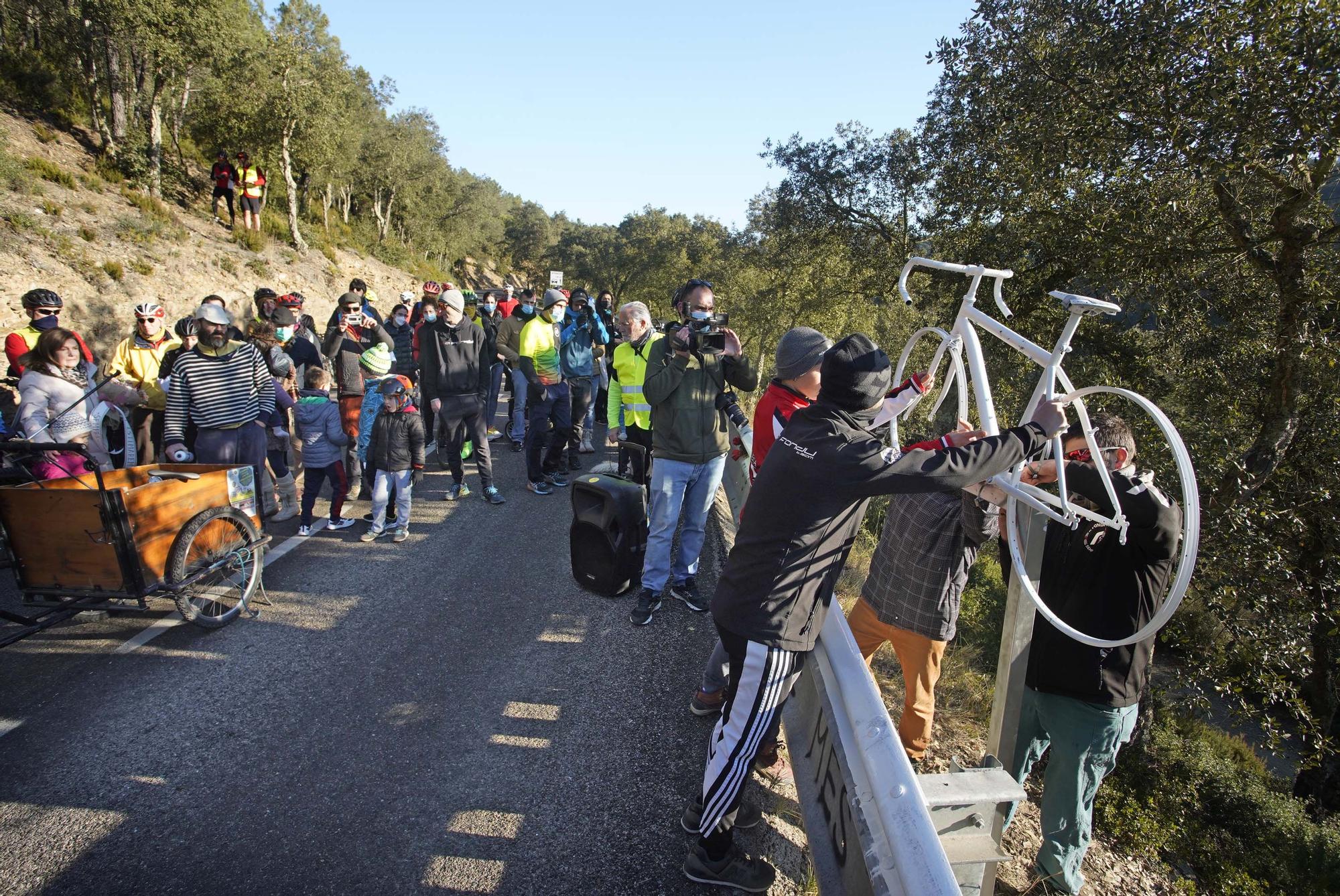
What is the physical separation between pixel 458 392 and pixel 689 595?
12.3 feet

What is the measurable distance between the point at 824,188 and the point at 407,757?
15569 mm

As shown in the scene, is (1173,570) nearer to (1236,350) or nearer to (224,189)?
(1236,350)

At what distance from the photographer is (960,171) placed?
8.41m

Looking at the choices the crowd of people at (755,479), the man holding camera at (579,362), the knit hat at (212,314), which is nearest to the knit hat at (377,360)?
the crowd of people at (755,479)

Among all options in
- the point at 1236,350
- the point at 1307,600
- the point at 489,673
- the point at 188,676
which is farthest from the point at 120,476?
the point at 1236,350

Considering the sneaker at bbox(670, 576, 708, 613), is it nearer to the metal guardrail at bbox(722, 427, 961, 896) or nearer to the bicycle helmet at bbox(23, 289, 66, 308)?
the metal guardrail at bbox(722, 427, 961, 896)

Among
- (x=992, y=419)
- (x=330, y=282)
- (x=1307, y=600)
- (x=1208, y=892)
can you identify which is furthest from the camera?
(x=330, y=282)

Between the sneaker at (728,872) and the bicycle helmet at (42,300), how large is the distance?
22.7ft

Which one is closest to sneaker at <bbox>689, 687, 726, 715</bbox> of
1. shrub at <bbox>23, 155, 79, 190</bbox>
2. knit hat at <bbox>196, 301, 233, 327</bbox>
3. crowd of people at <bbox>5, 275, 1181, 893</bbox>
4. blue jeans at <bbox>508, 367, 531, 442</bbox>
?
crowd of people at <bbox>5, 275, 1181, 893</bbox>

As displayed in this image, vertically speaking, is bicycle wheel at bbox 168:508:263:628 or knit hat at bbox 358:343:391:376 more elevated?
knit hat at bbox 358:343:391:376

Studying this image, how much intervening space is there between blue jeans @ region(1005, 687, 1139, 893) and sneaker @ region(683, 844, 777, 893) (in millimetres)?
1178

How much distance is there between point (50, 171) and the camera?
51.3 feet

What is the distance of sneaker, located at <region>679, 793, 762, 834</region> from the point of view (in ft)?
9.00

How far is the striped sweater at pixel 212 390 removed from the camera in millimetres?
5250
